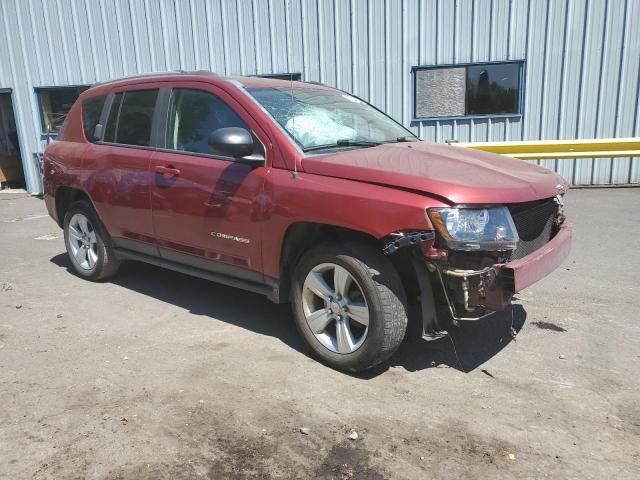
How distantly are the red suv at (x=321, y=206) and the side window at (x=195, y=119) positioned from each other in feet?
0.04

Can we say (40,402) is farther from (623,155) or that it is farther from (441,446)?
(623,155)

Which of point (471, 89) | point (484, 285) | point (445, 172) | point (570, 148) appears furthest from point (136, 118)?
point (471, 89)

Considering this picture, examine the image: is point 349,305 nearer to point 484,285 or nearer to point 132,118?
point 484,285

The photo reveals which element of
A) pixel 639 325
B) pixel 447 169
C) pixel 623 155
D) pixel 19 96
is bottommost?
pixel 639 325

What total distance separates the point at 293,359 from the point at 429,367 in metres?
0.92

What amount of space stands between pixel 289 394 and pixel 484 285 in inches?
51.7

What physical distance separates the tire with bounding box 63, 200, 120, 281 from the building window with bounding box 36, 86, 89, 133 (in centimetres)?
875

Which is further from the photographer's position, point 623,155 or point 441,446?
point 623,155

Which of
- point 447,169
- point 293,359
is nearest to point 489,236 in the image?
point 447,169

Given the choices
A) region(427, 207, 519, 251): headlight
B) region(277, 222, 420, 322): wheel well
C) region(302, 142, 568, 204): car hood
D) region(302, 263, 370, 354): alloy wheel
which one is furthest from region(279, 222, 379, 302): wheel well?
region(427, 207, 519, 251): headlight

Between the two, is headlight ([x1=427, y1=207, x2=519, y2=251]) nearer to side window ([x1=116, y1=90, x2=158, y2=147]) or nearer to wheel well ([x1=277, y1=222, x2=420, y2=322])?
wheel well ([x1=277, y1=222, x2=420, y2=322])

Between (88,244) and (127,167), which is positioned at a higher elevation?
(127,167)

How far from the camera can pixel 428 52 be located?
1052 cm

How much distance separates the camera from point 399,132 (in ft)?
15.4
